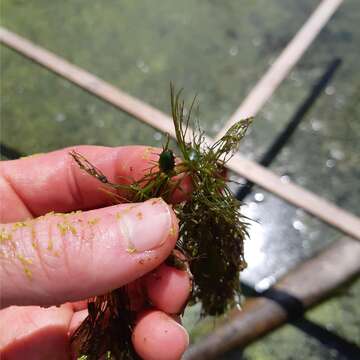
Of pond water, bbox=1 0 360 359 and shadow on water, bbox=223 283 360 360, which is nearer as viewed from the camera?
shadow on water, bbox=223 283 360 360

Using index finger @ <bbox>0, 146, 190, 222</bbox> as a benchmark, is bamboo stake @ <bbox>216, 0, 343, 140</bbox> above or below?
above

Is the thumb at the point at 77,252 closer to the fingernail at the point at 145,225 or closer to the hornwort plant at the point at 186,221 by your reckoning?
the fingernail at the point at 145,225

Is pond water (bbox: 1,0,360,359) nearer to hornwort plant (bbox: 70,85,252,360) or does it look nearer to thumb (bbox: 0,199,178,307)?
hornwort plant (bbox: 70,85,252,360)

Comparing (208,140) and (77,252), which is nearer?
(77,252)

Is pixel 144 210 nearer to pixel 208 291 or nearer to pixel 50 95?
pixel 208 291

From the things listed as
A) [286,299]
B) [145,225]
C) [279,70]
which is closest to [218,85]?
[279,70]

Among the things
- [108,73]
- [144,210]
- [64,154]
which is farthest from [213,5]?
[144,210]

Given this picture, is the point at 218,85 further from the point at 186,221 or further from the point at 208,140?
the point at 186,221

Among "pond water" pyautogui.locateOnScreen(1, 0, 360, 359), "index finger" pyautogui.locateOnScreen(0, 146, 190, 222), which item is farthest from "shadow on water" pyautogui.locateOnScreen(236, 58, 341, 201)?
"index finger" pyautogui.locateOnScreen(0, 146, 190, 222)
